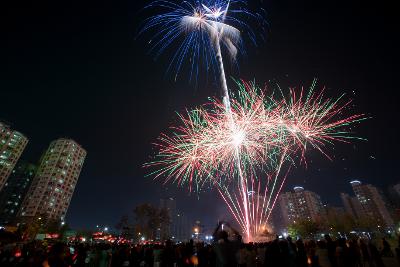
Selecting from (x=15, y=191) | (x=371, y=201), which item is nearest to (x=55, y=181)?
(x=15, y=191)

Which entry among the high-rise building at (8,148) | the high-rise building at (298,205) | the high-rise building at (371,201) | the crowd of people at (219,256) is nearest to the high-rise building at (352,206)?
the high-rise building at (371,201)

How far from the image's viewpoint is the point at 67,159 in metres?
99.5

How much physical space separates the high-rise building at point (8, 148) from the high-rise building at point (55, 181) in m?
9.34

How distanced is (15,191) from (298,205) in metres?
154

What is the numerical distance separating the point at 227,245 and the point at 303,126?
1365cm

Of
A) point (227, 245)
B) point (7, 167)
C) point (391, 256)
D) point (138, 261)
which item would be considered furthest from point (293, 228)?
point (7, 167)

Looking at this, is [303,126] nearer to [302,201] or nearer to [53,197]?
[53,197]

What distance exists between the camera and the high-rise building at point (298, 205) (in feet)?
476

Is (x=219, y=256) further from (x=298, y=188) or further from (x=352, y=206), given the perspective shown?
(x=352, y=206)

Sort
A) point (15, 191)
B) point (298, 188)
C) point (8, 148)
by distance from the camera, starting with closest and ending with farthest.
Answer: point (8, 148) < point (15, 191) < point (298, 188)

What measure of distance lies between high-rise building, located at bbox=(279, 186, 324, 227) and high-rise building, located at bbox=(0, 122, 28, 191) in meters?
144

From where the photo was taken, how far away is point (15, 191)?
107000 millimetres

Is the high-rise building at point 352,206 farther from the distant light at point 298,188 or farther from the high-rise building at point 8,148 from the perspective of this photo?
the high-rise building at point 8,148

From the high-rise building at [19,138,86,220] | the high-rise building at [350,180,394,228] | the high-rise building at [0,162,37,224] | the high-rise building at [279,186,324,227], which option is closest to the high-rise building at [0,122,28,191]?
the high-rise building at [19,138,86,220]
